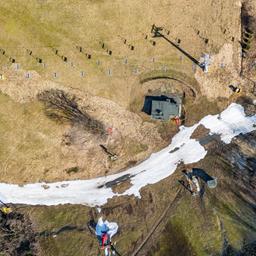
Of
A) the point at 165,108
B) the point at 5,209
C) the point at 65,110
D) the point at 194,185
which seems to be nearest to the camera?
the point at 5,209

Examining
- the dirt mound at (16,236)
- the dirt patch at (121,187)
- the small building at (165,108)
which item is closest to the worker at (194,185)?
the dirt patch at (121,187)

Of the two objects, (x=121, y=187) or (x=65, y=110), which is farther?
(x=121, y=187)

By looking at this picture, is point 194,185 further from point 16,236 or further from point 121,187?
point 16,236

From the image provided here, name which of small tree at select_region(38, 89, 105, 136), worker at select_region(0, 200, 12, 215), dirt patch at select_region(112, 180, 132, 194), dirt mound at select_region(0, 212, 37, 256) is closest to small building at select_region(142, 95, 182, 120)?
small tree at select_region(38, 89, 105, 136)

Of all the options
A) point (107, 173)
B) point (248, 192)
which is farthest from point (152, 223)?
point (248, 192)

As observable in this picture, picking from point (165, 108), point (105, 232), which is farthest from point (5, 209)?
point (165, 108)

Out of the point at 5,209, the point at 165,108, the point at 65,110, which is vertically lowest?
the point at 5,209
